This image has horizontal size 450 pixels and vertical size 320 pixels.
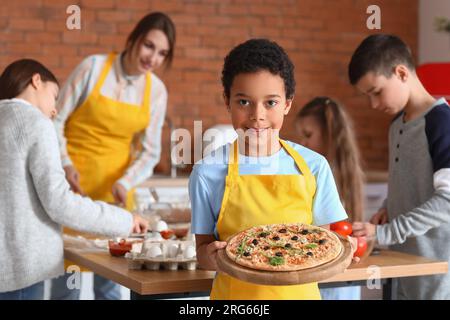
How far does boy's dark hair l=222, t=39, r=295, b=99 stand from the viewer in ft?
4.86

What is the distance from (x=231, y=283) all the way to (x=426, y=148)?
33.6 inches

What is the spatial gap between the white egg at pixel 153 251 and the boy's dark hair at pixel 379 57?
78cm

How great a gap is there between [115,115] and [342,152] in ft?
3.31

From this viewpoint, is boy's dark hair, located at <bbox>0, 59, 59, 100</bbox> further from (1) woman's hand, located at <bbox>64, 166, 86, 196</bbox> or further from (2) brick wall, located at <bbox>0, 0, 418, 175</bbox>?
(2) brick wall, located at <bbox>0, 0, 418, 175</bbox>

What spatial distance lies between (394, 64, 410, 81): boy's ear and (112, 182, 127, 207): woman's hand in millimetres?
1215

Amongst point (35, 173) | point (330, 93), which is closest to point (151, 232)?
point (35, 173)

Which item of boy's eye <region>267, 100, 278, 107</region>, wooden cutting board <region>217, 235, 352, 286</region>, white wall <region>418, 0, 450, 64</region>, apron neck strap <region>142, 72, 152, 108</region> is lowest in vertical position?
wooden cutting board <region>217, 235, 352, 286</region>

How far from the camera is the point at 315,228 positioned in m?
1.49

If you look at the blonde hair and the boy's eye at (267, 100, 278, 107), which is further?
the blonde hair

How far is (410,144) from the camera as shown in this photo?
2.19 m

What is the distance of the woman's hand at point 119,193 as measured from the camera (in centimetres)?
294

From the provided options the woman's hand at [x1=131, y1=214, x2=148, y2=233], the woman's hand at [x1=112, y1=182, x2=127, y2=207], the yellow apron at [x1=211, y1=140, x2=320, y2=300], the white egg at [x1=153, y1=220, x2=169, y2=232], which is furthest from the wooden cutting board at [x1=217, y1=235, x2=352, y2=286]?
the woman's hand at [x1=112, y1=182, x2=127, y2=207]
